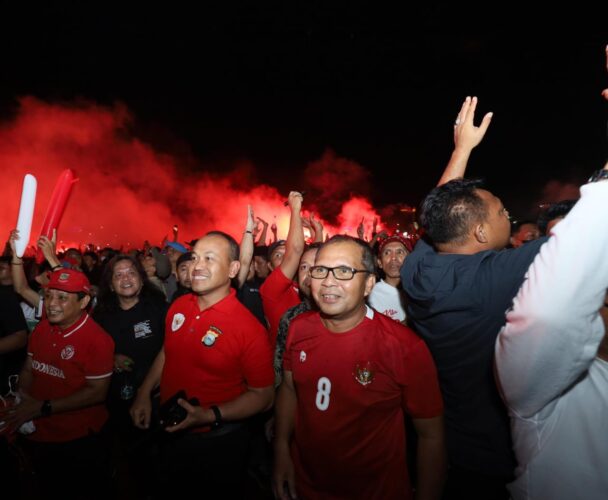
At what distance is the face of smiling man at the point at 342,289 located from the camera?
7.04 feet

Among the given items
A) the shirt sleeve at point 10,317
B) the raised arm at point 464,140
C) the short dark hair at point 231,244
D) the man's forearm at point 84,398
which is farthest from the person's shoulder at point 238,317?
the shirt sleeve at point 10,317

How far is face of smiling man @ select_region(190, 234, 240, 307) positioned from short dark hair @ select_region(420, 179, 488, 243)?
174cm

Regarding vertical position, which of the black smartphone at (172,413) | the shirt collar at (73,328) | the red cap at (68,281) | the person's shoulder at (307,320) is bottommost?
the black smartphone at (172,413)

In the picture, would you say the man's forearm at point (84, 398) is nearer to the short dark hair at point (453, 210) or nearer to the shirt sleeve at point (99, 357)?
the shirt sleeve at point (99, 357)

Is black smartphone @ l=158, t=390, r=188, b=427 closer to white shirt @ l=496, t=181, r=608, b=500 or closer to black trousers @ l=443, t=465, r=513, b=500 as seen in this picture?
black trousers @ l=443, t=465, r=513, b=500

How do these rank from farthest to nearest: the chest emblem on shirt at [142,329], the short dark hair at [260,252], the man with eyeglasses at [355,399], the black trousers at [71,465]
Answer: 1. the short dark hair at [260,252]
2. the chest emblem on shirt at [142,329]
3. the black trousers at [71,465]
4. the man with eyeglasses at [355,399]

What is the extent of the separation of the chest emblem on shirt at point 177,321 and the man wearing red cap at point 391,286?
2.09m

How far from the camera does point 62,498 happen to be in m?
3.34

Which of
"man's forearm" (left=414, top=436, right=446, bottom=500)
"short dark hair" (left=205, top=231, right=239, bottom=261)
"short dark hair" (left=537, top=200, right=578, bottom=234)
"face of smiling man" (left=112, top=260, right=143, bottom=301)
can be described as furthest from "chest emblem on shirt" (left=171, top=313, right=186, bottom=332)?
"short dark hair" (left=537, top=200, right=578, bottom=234)

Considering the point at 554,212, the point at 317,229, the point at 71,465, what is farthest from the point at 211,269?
the point at 554,212

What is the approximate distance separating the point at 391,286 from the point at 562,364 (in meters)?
3.14

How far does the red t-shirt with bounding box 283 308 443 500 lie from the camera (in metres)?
1.99

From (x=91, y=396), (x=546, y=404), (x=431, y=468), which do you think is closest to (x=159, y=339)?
(x=91, y=396)

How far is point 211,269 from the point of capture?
9.66 ft
